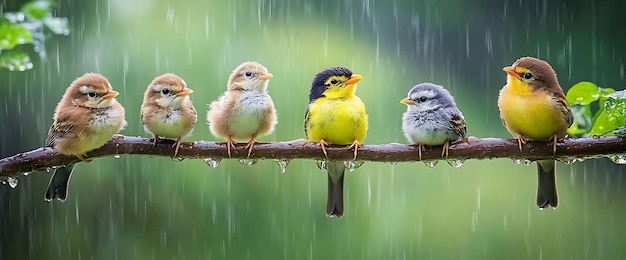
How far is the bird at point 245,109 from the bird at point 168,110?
12 centimetres

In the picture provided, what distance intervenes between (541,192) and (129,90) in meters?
2.01

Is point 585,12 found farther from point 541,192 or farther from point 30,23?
point 30,23

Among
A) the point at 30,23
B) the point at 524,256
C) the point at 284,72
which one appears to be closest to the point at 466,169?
the point at 524,256

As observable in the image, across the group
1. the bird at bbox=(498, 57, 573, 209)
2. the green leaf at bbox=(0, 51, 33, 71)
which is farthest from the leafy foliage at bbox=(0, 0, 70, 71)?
the bird at bbox=(498, 57, 573, 209)

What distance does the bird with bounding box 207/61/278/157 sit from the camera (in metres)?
2.32

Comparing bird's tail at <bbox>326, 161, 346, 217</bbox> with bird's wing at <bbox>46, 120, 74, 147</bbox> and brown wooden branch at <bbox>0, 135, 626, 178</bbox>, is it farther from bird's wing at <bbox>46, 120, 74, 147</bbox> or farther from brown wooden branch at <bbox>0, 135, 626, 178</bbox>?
bird's wing at <bbox>46, 120, 74, 147</bbox>

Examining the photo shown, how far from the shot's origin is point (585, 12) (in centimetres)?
446

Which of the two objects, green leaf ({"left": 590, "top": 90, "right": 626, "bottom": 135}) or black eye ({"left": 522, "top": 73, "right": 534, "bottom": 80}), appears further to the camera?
black eye ({"left": 522, "top": 73, "right": 534, "bottom": 80})

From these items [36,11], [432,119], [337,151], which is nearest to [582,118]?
[432,119]

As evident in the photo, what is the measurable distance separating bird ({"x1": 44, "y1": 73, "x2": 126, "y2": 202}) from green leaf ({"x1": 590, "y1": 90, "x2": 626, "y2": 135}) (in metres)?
1.27

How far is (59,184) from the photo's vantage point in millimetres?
2213

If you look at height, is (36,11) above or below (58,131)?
above

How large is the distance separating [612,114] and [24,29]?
1885 millimetres

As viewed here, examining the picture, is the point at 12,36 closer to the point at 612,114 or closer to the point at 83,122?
the point at 83,122
